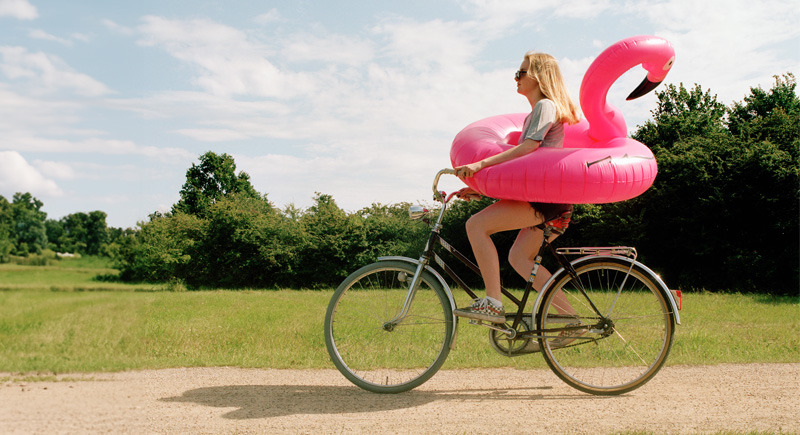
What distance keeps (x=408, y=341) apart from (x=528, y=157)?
5.40 feet

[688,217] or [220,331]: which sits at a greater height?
[688,217]

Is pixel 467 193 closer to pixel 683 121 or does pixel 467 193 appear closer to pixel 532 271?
pixel 532 271

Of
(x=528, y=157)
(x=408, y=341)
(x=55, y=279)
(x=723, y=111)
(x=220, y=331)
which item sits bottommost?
(x=220, y=331)

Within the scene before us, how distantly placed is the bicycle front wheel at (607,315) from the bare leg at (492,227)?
42 centimetres

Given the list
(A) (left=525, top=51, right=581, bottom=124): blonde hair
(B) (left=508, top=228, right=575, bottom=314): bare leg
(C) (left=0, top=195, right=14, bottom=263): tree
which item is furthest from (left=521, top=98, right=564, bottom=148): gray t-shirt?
(C) (left=0, top=195, right=14, bottom=263): tree

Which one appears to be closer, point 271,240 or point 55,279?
point 55,279

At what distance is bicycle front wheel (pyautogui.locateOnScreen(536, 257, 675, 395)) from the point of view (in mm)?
4320

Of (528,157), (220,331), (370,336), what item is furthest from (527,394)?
(220,331)

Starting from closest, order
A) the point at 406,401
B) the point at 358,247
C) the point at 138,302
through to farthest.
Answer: the point at 406,401 < the point at 138,302 < the point at 358,247

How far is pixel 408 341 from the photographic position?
176 inches

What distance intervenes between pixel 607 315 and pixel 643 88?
1.91m

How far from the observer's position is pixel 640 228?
21766 millimetres

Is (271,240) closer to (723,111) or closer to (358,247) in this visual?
(358,247)

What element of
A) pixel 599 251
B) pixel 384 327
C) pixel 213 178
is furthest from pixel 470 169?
pixel 213 178
